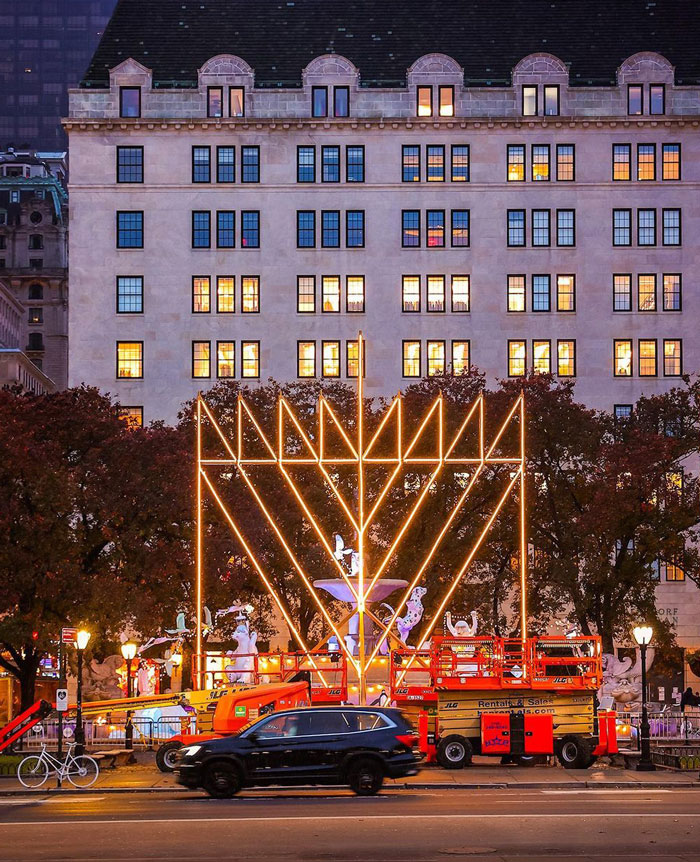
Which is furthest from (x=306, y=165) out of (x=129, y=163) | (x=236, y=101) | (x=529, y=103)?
(x=529, y=103)

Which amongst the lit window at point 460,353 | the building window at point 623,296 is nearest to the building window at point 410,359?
the lit window at point 460,353

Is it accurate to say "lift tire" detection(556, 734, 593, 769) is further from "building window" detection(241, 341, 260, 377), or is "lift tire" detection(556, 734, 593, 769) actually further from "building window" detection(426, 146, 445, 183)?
"building window" detection(426, 146, 445, 183)

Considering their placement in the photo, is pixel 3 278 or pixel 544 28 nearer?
pixel 544 28

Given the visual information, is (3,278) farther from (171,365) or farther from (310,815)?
(310,815)

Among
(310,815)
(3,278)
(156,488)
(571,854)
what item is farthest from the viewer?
(3,278)

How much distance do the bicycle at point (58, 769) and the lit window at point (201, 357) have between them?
47.1 m

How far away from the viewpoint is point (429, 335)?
8050 centimetres

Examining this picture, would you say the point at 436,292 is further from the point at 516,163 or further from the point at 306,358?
the point at 516,163

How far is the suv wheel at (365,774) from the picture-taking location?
2820 centimetres

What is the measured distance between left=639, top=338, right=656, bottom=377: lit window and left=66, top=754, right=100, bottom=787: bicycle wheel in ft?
169

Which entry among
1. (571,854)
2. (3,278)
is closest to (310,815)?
(571,854)

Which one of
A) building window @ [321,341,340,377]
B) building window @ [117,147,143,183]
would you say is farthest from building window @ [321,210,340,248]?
building window @ [117,147,143,183]

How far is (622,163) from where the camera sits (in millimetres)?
81188

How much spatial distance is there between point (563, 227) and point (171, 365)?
2104 centimetres
